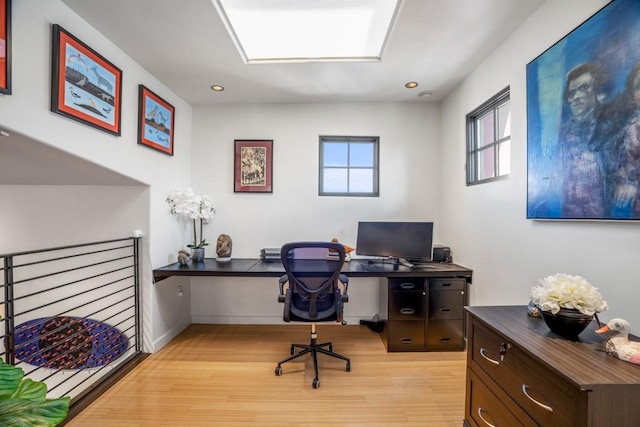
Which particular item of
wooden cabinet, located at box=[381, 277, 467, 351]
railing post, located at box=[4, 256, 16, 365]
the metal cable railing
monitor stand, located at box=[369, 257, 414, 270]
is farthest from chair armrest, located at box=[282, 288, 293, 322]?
railing post, located at box=[4, 256, 16, 365]

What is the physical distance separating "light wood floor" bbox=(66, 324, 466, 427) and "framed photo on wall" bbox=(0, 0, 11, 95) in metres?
2.06

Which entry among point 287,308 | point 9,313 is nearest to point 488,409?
point 287,308

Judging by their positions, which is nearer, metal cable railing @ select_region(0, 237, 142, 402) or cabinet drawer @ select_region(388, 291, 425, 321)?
metal cable railing @ select_region(0, 237, 142, 402)

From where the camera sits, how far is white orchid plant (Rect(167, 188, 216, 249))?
2.81 metres

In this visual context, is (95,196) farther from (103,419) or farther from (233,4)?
(233,4)

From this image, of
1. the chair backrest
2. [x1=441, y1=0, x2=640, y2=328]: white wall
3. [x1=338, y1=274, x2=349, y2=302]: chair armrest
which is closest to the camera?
[x1=441, y1=0, x2=640, y2=328]: white wall

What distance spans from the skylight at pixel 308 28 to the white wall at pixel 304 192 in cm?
94

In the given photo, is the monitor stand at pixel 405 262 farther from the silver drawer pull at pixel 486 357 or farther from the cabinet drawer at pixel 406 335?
the silver drawer pull at pixel 486 357

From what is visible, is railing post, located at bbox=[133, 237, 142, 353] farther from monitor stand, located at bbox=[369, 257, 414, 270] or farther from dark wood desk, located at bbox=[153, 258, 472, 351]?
monitor stand, located at bbox=[369, 257, 414, 270]

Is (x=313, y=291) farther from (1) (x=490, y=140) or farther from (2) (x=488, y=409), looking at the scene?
(1) (x=490, y=140)

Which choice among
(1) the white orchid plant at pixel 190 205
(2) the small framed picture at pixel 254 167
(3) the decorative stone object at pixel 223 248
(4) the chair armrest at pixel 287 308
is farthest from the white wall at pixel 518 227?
(1) the white orchid plant at pixel 190 205

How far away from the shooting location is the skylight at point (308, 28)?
1.93 m

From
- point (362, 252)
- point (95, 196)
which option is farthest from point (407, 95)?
point (95, 196)

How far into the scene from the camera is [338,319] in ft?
7.17
